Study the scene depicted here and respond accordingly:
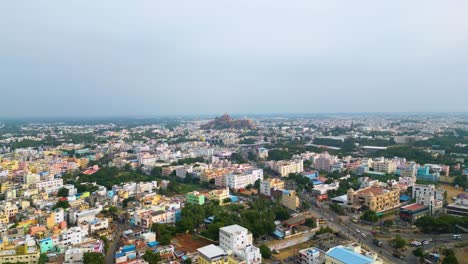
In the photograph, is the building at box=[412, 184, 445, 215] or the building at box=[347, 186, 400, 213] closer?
the building at box=[412, 184, 445, 215]

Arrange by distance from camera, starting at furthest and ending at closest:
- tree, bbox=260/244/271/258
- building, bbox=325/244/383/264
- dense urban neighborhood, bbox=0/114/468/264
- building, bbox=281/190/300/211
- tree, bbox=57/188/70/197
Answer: tree, bbox=57/188/70/197, building, bbox=281/190/300/211, tree, bbox=260/244/271/258, dense urban neighborhood, bbox=0/114/468/264, building, bbox=325/244/383/264

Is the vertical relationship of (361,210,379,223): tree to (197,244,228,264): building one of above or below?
below

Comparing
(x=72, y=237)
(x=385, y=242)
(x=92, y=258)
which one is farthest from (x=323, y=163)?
(x=92, y=258)

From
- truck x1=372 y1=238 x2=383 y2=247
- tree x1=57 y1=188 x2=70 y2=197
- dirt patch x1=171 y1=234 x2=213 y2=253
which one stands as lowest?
dirt patch x1=171 y1=234 x2=213 y2=253

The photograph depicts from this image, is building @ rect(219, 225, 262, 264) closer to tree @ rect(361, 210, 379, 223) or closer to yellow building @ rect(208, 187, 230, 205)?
tree @ rect(361, 210, 379, 223)

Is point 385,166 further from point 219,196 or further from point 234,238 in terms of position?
point 234,238

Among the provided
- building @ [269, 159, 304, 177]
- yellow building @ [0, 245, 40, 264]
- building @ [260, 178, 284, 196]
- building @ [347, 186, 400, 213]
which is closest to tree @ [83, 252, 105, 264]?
yellow building @ [0, 245, 40, 264]

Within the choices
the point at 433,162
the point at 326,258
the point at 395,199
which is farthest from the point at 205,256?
the point at 433,162

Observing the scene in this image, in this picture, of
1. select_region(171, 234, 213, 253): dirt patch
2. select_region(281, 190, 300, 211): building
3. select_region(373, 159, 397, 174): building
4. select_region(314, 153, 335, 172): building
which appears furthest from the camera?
select_region(314, 153, 335, 172): building
